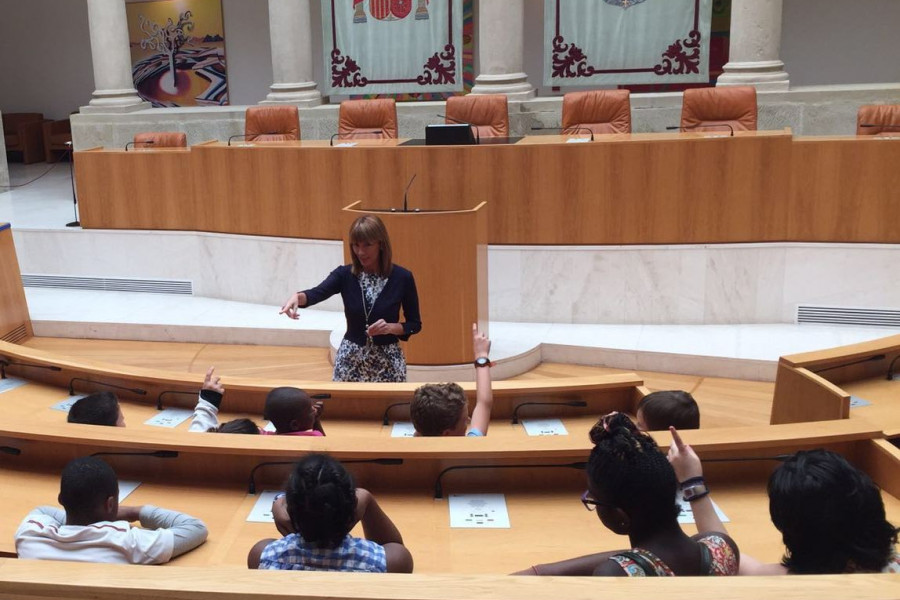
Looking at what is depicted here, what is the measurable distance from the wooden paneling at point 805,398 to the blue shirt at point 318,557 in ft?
6.24

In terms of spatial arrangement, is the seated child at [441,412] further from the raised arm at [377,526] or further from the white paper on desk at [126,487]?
the white paper on desk at [126,487]

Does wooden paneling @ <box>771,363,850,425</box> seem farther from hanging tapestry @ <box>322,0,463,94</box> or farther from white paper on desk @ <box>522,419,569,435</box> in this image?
hanging tapestry @ <box>322,0,463,94</box>

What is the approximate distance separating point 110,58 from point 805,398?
30.0ft

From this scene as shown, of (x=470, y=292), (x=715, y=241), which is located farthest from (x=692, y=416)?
(x=715, y=241)

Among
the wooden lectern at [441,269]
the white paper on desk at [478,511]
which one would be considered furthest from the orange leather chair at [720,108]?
the white paper on desk at [478,511]

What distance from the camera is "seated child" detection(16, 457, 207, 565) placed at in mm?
2332

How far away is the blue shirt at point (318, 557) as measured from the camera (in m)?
2.04

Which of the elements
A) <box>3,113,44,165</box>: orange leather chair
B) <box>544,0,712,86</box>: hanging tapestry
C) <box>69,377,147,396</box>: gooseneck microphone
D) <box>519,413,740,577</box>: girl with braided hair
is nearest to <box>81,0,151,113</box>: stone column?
<box>3,113,44,165</box>: orange leather chair

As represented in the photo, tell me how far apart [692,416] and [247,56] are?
12209mm

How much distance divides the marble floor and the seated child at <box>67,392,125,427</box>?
3200 millimetres

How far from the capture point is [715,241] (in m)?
6.60

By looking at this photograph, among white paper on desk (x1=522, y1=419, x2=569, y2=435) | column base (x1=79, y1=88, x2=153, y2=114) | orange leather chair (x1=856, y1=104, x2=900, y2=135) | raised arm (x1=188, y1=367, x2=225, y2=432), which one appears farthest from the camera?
column base (x1=79, y1=88, x2=153, y2=114)

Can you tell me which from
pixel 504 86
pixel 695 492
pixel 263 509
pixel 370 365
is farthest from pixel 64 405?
pixel 504 86

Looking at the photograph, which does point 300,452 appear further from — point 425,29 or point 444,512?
point 425,29
